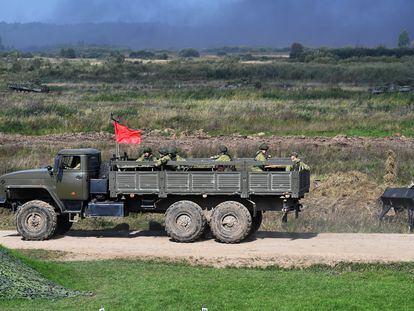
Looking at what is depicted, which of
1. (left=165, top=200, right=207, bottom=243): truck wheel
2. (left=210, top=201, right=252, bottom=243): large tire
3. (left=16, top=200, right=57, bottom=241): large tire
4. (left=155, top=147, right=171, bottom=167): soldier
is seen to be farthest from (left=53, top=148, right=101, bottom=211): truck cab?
(left=210, top=201, right=252, bottom=243): large tire

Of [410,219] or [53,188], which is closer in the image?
[53,188]

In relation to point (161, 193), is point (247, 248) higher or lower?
lower

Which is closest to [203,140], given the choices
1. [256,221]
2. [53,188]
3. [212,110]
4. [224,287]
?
[212,110]

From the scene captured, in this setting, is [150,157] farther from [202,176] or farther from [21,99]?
[21,99]

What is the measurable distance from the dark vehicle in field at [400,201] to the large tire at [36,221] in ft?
29.8

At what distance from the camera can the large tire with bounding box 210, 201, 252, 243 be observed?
2116 cm

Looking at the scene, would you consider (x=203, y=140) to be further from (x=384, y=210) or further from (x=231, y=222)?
(x=231, y=222)

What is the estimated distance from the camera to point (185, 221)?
21.4 m

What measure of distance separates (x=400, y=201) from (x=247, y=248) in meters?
5.51

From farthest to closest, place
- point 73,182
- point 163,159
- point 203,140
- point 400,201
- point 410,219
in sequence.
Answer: point 203,140
point 400,201
point 410,219
point 73,182
point 163,159

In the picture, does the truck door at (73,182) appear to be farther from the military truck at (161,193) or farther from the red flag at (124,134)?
the red flag at (124,134)

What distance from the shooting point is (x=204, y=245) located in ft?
69.6

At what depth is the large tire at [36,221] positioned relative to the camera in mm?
21844

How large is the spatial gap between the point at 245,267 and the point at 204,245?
270 centimetres
